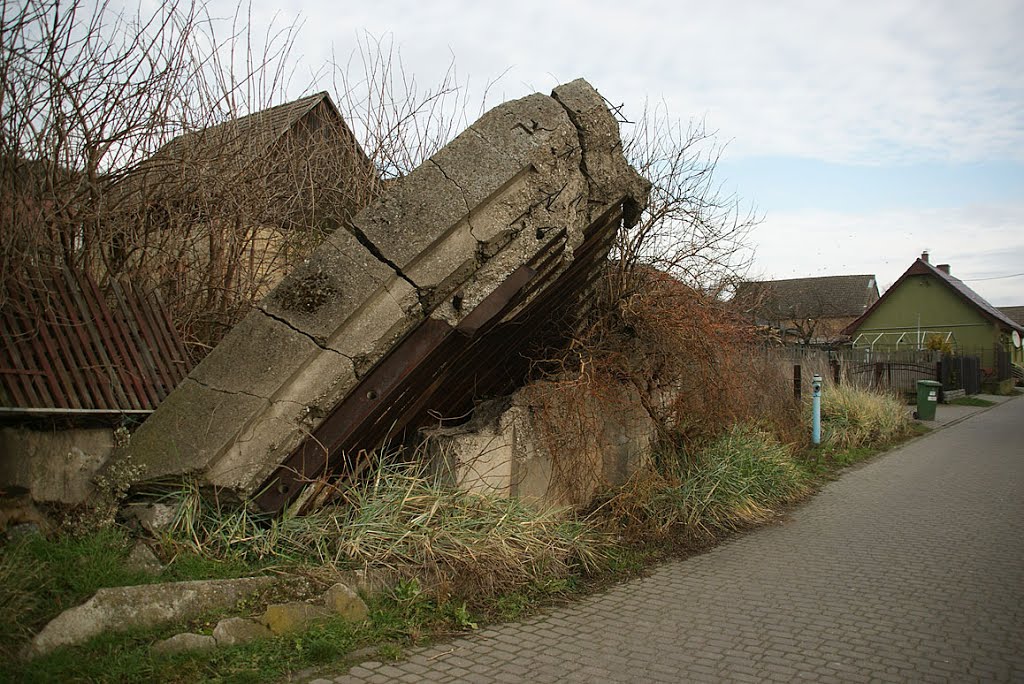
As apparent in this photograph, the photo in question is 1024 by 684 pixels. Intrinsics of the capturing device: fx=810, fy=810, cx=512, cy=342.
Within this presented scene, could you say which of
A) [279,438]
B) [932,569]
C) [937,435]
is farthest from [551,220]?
[937,435]

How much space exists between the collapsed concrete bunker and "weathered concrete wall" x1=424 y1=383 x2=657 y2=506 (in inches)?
16.9

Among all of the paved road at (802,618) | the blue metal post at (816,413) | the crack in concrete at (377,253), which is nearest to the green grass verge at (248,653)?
the paved road at (802,618)

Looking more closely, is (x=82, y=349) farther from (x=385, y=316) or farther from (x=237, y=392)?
(x=385, y=316)

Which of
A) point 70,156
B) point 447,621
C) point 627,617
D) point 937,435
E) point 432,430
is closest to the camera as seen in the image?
point 447,621

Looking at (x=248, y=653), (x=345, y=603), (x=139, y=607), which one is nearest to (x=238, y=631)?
(x=248, y=653)

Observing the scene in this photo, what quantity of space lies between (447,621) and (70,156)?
3.86m

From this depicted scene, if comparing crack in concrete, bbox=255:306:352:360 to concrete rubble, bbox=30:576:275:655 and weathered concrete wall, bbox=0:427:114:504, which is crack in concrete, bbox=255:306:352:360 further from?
concrete rubble, bbox=30:576:275:655

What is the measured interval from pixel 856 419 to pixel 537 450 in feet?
32.1

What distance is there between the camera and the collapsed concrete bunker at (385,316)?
4668 millimetres

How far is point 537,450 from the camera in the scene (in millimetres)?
6449

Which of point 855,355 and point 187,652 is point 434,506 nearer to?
point 187,652

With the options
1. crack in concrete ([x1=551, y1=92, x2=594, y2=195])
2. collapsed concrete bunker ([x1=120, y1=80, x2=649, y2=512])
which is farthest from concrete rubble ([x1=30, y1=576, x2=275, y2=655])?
crack in concrete ([x1=551, y1=92, x2=594, y2=195])

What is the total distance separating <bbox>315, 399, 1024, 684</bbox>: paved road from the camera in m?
4.14

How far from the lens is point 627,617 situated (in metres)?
5.01
